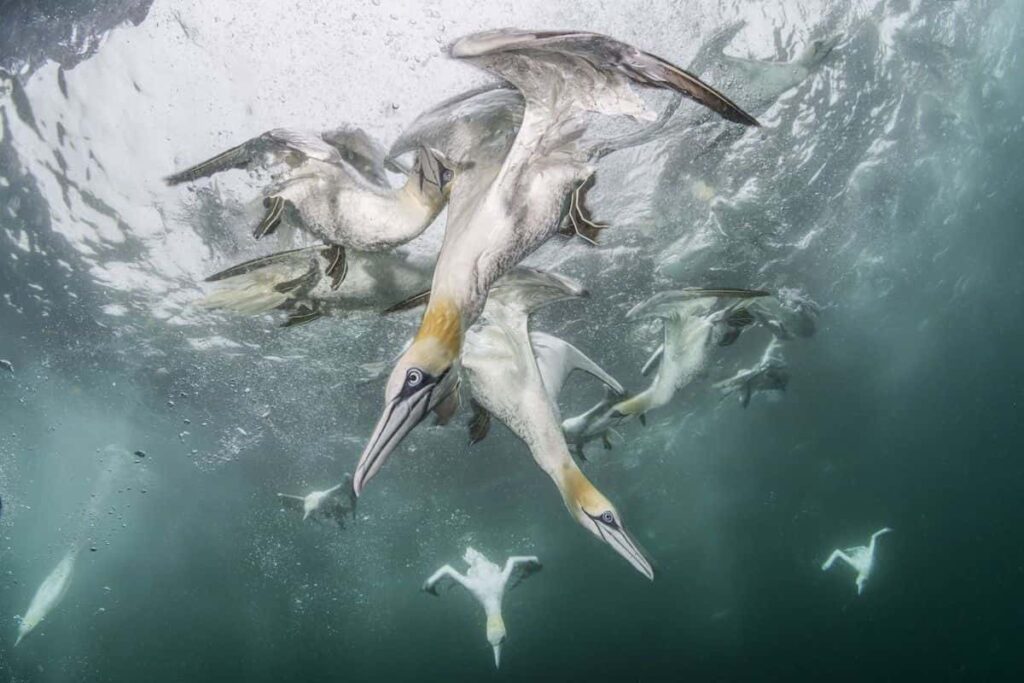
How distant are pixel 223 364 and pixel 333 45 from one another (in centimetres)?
1099

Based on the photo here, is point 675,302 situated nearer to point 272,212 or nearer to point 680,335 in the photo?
point 680,335

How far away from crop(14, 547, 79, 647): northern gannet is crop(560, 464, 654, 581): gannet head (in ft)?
Answer: 154

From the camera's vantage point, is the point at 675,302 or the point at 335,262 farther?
the point at 675,302

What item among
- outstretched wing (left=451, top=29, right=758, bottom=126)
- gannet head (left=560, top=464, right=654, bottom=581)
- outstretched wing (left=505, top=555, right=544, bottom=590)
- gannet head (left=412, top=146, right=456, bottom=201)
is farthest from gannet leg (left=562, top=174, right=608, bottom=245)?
outstretched wing (left=505, top=555, right=544, bottom=590)

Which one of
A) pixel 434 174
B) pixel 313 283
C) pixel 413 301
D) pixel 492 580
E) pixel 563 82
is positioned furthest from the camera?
pixel 492 580

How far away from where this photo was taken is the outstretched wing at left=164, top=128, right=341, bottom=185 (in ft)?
9.94

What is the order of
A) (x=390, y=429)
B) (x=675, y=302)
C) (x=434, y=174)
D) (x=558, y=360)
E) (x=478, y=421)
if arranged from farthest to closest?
(x=675, y=302)
(x=558, y=360)
(x=478, y=421)
(x=434, y=174)
(x=390, y=429)

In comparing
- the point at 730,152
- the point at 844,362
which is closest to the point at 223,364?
the point at 730,152

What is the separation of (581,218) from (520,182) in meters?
0.65

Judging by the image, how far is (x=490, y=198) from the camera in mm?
2564

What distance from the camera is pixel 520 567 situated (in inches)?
594

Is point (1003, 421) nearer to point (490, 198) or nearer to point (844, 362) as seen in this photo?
point (844, 362)

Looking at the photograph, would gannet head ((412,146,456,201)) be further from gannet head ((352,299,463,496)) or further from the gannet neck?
gannet head ((352,299,463,496))

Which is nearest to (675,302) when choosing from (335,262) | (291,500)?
(335,262)
